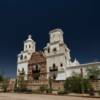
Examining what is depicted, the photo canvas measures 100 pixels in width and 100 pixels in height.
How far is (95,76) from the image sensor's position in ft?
137

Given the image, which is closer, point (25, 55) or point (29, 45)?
point (25, 55)

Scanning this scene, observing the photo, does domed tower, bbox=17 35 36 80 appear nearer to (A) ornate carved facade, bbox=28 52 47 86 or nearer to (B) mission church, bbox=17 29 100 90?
(B) mission church, bbox=17 29 100 90

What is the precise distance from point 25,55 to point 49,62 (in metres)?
11.8

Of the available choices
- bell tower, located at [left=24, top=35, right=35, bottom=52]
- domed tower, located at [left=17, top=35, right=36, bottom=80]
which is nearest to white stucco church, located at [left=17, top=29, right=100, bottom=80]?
domed tower, located at [left=17, top=35, right=36, bottom=80]

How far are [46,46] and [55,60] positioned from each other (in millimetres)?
8035

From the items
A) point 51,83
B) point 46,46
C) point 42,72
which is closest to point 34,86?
point 51,83

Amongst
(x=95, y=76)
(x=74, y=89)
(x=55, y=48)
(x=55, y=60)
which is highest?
(x=55, y=48)

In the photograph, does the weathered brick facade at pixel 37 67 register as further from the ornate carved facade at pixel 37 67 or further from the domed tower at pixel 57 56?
the domed tower at pixel 57 56

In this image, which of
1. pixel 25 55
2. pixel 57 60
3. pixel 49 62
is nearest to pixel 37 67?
pixel 49 62

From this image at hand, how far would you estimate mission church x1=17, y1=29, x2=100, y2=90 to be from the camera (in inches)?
1933

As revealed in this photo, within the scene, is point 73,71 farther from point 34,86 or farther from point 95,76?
point 34,86

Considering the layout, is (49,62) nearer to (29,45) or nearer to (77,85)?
(29,45)

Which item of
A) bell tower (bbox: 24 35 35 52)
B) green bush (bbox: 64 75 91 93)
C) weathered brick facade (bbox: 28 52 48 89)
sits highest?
bell tower (bbox: 24 35 35 52)

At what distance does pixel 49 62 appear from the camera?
177ft
